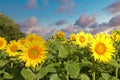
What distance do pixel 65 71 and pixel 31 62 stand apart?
466 mm

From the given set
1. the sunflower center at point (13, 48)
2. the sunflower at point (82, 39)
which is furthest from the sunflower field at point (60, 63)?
the sunflower at point (82, 39)

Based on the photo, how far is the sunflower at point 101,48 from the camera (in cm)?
474

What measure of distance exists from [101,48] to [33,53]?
0.93 m

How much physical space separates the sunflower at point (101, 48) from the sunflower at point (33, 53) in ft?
2.10

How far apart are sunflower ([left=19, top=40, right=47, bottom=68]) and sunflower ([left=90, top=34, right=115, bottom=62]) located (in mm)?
641

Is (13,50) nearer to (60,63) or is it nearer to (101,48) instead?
(60,63)

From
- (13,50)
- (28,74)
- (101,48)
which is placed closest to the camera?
(28,74)

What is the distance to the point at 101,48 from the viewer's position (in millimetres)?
5008

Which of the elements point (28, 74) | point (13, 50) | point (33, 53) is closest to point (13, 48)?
point (13, 50)

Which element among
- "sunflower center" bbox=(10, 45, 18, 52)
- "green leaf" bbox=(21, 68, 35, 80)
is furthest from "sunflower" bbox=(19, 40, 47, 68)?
"sunflower center" bbox=(10, 45, 18, 52)

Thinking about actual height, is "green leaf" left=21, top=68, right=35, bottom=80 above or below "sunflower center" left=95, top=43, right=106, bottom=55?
below

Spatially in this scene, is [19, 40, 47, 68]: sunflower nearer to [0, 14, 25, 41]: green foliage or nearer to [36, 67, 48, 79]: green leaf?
[36, 67, 48, 79]: green leaf

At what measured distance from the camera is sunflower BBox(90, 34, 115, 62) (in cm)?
474

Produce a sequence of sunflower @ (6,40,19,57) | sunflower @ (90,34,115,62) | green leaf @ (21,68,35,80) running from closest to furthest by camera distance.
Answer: green leaf @ (21,68,35,80) → sunflower @ (90,34,115,62) → sunflower @ (6,40,19,57)
